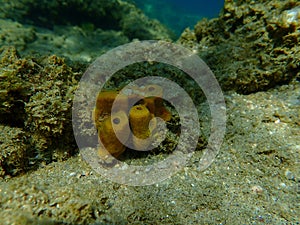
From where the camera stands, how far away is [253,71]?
127 inches

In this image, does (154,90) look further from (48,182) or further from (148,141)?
(48,182)

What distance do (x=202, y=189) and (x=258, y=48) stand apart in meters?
2.45

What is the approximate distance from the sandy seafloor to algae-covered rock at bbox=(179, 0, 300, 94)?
45 centimetres

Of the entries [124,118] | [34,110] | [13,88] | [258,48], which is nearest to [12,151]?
[34,110]

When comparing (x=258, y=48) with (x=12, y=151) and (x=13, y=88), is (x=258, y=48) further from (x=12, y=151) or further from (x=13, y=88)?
(x=12, y=151)

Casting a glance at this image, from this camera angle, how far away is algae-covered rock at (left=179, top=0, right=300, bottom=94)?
10.4 feet

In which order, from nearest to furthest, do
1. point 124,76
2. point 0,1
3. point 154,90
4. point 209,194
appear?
point 209,194
point 154,90
point 124,76
point 0,1

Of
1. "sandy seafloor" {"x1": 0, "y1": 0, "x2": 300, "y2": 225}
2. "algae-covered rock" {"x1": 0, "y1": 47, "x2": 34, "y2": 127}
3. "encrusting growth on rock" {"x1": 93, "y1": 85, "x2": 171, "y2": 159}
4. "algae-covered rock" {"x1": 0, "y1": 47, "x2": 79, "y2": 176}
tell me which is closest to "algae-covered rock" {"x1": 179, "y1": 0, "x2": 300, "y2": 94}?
"sandy seafloor" {"x1": 0, "y1": 0, "x2": 300, "y2": 225}

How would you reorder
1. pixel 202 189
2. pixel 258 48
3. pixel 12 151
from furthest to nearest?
pixel 258 48
pixel 202 189
pixel 12 151

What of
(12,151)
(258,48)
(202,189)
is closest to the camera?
(12,151)

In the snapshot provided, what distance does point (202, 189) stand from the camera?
7.61ft

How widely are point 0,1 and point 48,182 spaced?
8128 mm

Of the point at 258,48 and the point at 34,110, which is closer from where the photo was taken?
the point at 34,110

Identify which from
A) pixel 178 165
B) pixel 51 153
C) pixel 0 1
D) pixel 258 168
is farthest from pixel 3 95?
pixel 0 1
